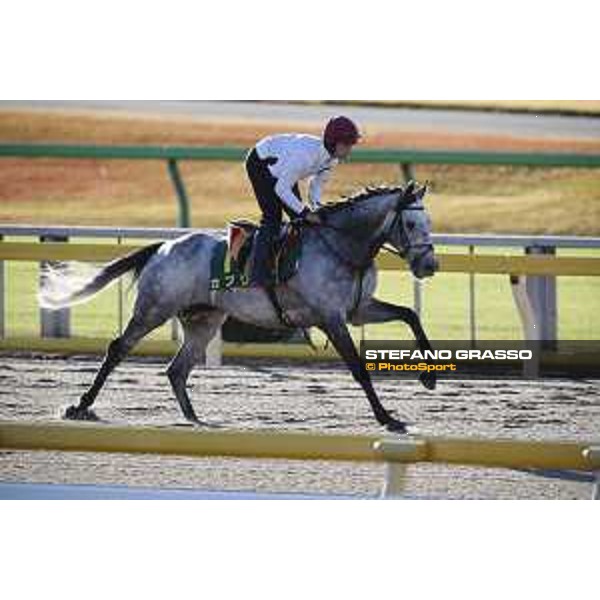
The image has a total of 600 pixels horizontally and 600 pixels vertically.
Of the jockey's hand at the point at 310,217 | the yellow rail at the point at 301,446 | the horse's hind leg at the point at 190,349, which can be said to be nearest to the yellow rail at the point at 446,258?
the jockey's hand at the point at 310,217

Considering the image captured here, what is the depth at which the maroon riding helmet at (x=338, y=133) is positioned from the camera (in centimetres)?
856

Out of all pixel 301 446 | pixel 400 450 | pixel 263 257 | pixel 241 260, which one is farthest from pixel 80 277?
pixel 400 450

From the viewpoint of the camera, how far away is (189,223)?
9.02 meters

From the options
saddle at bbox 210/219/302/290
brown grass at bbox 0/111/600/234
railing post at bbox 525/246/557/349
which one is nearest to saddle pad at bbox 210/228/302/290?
saddle at bbox 210/219/302/290

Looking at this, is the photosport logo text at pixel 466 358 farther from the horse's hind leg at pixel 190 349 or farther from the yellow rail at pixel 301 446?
the yellow rail at pixel 301 446

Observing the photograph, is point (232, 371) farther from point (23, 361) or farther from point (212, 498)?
point (212, 498)

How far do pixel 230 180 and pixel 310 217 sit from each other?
0.34 metres

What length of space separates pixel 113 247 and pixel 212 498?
1857mm

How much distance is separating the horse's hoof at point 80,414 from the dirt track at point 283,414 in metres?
0.03

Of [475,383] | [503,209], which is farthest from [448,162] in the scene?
[475,383]

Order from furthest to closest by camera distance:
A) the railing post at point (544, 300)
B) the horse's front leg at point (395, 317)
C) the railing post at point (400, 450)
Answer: the railing post at point (544, 300) → the horse's front leg at point (395, 317) → the railing post at point (400, 450)

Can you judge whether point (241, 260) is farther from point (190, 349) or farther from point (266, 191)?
point (190, 349)

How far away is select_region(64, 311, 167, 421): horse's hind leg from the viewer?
29.3 ft

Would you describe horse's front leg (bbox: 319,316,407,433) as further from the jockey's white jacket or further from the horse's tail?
the horse's tail
